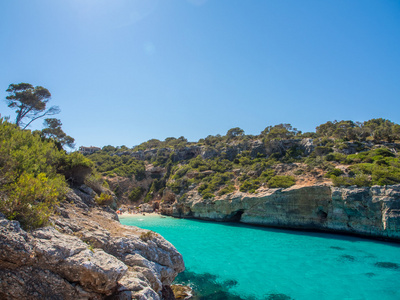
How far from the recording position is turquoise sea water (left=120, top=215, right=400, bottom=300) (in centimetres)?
903

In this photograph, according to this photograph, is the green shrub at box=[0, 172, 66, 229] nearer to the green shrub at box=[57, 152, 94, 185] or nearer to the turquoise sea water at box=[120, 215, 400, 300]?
A: the turquoise sea water at box=[120, 215, 400, 300]

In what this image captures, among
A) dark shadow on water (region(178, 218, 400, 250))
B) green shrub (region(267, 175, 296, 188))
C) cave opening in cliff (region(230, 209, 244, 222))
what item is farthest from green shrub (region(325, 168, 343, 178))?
cave opening in cliff (region(230, 209, 244, 222))

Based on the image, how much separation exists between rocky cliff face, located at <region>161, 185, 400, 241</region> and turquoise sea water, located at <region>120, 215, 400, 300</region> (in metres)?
1.74

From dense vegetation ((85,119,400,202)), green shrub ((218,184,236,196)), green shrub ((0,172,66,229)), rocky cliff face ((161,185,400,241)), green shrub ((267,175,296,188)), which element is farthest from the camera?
green shrub ((218,184,236,196))

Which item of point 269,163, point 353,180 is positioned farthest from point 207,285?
point 269,163

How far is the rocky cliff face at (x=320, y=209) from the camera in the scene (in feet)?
58.3

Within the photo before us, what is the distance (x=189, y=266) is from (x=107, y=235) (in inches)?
294

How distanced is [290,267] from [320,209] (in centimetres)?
1254

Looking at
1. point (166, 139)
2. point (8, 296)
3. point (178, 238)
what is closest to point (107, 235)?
point (8, 296)

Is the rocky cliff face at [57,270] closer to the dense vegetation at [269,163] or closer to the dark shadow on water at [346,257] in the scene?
the dark shadow on water at [346,257]

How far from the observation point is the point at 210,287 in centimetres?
926

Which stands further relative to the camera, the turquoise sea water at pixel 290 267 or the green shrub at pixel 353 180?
the green shrub at pixel 353 180

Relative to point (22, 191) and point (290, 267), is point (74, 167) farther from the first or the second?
point (290, 267)

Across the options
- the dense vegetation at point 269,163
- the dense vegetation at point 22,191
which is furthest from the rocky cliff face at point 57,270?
the dense vegetation at point 269,163
